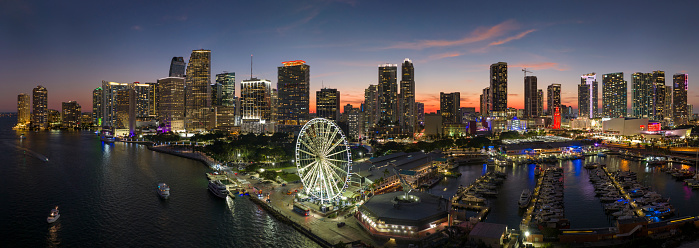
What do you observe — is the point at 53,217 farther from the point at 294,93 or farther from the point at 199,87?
the point at 199,87

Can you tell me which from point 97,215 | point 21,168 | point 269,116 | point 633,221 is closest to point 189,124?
point 269,116

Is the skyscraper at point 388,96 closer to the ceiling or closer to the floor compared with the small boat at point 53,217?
closer to the ceiling

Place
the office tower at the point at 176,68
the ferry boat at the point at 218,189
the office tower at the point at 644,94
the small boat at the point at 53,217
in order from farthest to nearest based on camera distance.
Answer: the office tower at the point at 176,68, the office tower at the point at 644,94, the ferry boat at the point at 218,189, the small boat at the point at 53,217

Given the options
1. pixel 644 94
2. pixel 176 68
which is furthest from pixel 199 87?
pixel 644 94

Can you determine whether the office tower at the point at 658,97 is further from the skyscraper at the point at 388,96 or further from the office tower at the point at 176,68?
the office tower at the point at 176,68

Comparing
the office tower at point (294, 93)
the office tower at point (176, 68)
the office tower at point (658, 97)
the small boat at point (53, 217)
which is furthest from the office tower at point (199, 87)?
the office tower at point (658, 97)

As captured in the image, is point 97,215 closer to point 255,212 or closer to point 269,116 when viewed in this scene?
point 255,212
